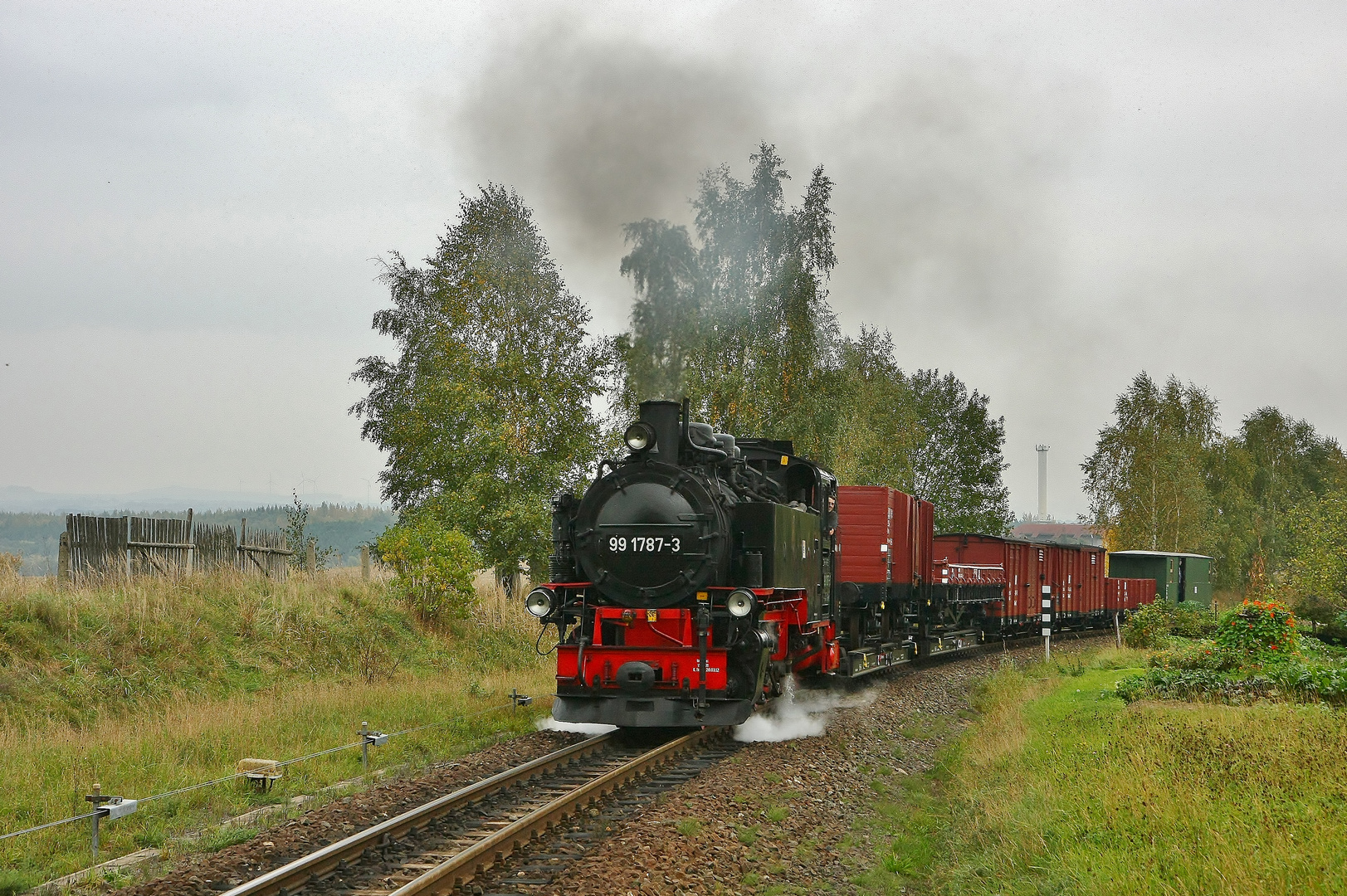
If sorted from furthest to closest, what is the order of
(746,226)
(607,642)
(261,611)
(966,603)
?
1. (746,226)
2. (966,603)
3. (261,611)
4. (607,642)

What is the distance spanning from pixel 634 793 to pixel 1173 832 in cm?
423

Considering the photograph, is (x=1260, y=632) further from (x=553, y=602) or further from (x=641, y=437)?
(x=553, y=602)

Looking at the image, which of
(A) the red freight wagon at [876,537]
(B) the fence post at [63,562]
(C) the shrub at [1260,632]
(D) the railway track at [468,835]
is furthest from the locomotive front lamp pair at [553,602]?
(C) the shrub at [1260,632]

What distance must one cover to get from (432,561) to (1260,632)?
40.6ft

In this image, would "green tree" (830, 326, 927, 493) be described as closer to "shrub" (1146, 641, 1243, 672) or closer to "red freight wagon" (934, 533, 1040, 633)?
"red freight wagon" (934, 533, 1040, 633)

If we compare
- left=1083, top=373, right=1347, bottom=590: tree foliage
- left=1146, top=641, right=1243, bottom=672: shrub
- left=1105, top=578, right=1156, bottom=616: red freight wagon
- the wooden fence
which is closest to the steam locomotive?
left=1146, top=641, right=1243, bottom=672: shrub

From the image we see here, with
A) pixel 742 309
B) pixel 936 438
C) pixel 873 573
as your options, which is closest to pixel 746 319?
pixel 742 309

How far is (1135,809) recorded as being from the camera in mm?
6887

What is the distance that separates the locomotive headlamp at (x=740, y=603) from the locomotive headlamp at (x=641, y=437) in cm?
184

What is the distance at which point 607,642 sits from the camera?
11.1 metres

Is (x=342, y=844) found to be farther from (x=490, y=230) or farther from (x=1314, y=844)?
(x=490, y=230)

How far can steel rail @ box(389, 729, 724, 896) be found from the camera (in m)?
6.11

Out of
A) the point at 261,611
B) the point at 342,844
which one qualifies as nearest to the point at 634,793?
the point at 342,844

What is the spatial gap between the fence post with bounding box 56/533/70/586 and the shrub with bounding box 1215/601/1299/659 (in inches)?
607
